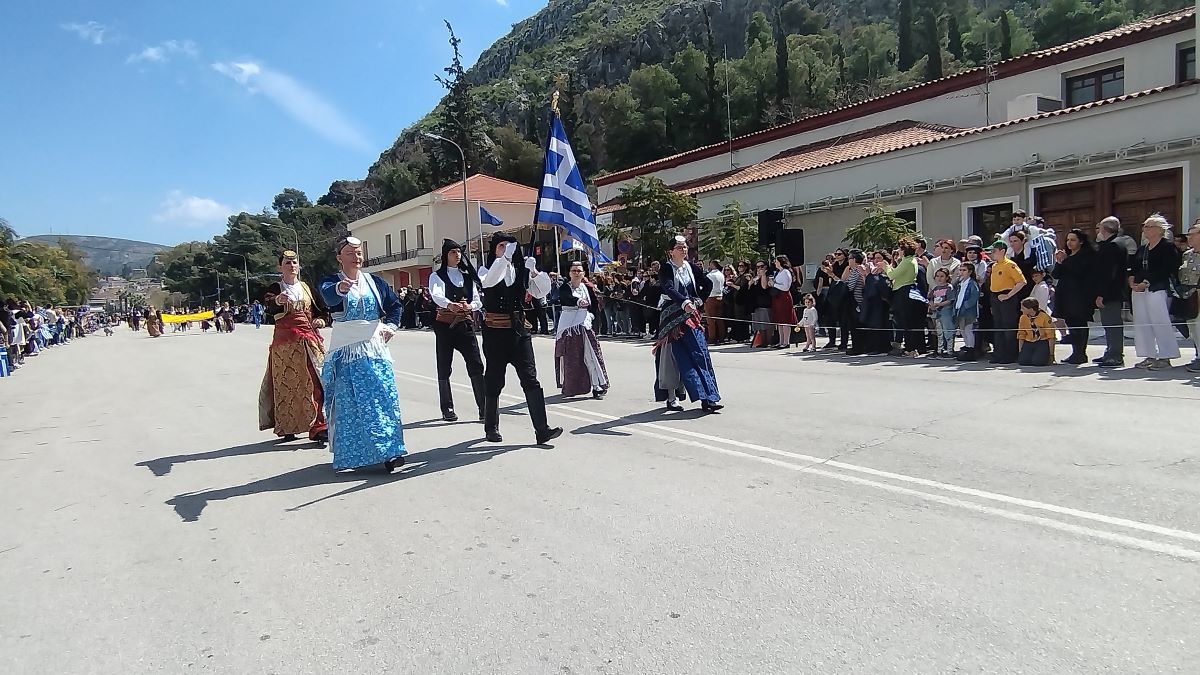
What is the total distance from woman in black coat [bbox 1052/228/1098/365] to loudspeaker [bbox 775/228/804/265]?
23.1 feet

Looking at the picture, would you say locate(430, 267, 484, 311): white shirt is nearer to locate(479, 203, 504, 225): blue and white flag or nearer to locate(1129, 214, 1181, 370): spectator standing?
locate(479, 203, 504, 225): blue and white flag

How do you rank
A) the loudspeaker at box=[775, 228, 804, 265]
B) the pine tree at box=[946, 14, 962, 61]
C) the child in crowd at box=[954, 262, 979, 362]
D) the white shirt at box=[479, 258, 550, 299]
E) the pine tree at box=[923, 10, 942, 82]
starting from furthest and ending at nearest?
the pine tree at box=[946, 14, 962, 61], the pine tree at box=[923, 10, 942, 82], the loudspeaker at box=[775, 228, 804, 265], the child in crowd at box=[954, 262, 979, 362], the white shirt at box=[479, 258, 550, 299]

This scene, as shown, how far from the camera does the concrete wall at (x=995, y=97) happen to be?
21109 millimetres

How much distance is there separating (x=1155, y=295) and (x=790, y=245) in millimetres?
8370

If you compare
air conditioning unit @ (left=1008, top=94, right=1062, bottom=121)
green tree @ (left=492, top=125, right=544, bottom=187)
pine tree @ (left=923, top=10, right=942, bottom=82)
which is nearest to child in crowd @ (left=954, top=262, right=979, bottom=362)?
air conditioning unit @ (left=1008, top=94, right=1062, bottom=121)

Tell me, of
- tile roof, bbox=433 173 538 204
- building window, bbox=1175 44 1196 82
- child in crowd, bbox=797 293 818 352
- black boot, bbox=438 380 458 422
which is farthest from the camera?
tile roof, bbox=433 173 538 204

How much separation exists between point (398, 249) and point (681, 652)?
63.9 meters

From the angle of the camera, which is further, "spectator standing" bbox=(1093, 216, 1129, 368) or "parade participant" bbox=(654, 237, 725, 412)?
"spectator standing" bbox=(1093, 216, 1129, 368)

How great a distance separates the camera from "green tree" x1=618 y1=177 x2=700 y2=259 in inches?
1003

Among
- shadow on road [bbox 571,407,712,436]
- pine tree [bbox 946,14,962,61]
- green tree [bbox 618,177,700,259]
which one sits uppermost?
pine tree [bbox 946,14,962,61]

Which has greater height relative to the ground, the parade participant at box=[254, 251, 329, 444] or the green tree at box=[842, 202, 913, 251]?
the green tree at box=[842, 202, 913, 251]

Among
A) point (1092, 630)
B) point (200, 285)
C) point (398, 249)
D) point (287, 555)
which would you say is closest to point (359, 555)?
point (287, 555)

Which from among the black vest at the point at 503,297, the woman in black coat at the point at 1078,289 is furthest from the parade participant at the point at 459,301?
the woman in black coat at the point at 1078,289

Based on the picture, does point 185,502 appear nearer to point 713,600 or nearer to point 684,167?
point 713,600
